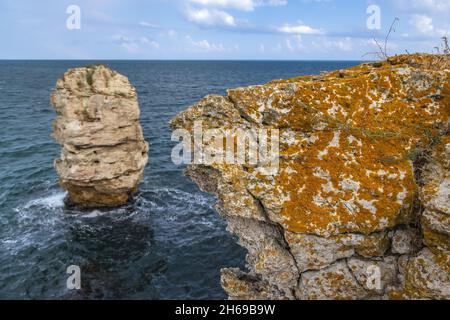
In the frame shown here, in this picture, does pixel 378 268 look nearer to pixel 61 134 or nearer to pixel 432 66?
pixel 432 66

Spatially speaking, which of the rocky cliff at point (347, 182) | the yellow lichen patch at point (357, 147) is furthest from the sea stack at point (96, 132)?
the yellow lichen patch at point (357, 147)

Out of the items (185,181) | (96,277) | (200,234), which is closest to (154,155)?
(185,181)

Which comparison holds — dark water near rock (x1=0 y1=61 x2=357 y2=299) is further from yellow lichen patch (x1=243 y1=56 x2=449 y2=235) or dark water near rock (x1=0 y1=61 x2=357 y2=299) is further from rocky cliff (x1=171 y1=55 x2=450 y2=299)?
Answer: yellow lichen patch (x1=243 y1=56 x2=449 y2=235)

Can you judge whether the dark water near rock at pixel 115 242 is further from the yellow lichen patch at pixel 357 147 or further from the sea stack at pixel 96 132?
the yellow lichen patch at pixel 357 147

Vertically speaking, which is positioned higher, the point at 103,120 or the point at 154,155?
the point at 103,120

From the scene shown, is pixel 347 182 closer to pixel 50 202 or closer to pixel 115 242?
pixel 115 242

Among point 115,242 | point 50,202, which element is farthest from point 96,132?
point 50,202

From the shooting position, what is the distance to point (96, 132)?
26875 millimetres

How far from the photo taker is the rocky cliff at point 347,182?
23.2 feet

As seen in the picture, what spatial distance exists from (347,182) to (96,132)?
903 inches

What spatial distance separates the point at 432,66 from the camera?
8.15 metres

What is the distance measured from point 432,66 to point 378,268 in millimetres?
→ 4519

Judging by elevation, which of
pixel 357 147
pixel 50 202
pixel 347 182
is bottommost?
pixel 50 202
